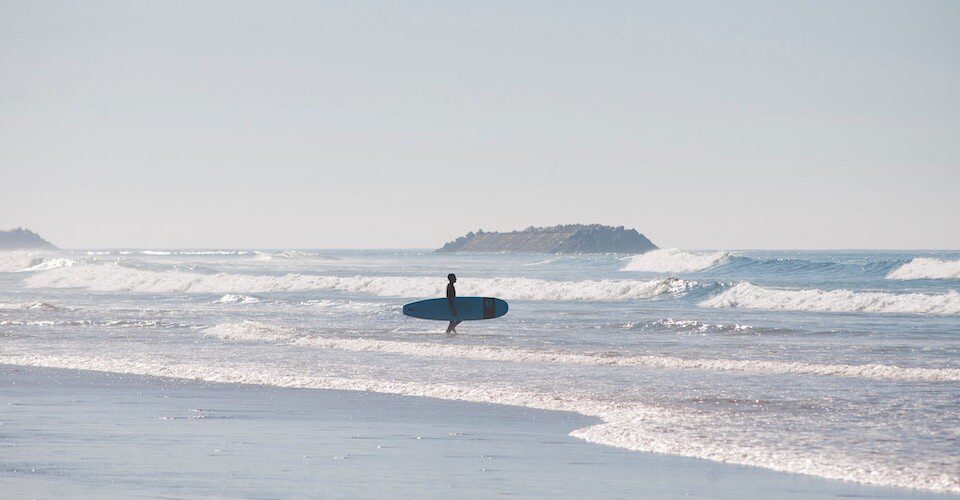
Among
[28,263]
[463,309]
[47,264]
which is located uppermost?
[28,263]

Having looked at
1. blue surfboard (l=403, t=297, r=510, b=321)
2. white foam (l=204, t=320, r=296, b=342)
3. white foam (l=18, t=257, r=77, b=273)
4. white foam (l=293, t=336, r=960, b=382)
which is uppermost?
white foam (l=18, t=257, r=77, b=273)

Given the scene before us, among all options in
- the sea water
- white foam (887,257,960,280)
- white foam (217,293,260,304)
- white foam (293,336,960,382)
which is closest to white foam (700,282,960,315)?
the sea water

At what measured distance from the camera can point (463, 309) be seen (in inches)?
1251

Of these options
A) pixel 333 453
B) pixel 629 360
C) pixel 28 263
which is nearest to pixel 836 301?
pixel 629 360

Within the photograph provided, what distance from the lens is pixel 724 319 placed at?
33.6 m

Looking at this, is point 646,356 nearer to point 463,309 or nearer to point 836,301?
point 463,309

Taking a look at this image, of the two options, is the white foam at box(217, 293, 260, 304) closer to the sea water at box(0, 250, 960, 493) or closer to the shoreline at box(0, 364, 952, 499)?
the sea water at box(0, 250, 960, 493)

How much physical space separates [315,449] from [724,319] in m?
24.5

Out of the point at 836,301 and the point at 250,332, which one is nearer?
the point at 250,332

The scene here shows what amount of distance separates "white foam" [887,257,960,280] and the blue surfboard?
3503cm

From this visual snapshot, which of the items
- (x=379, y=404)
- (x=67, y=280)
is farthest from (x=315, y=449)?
(x=67, y=280)

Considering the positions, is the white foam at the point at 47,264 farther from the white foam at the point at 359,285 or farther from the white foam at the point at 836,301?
the white foam at the point at 836,301

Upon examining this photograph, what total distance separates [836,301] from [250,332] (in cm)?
2196

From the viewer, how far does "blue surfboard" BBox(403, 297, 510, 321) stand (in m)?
31.8
